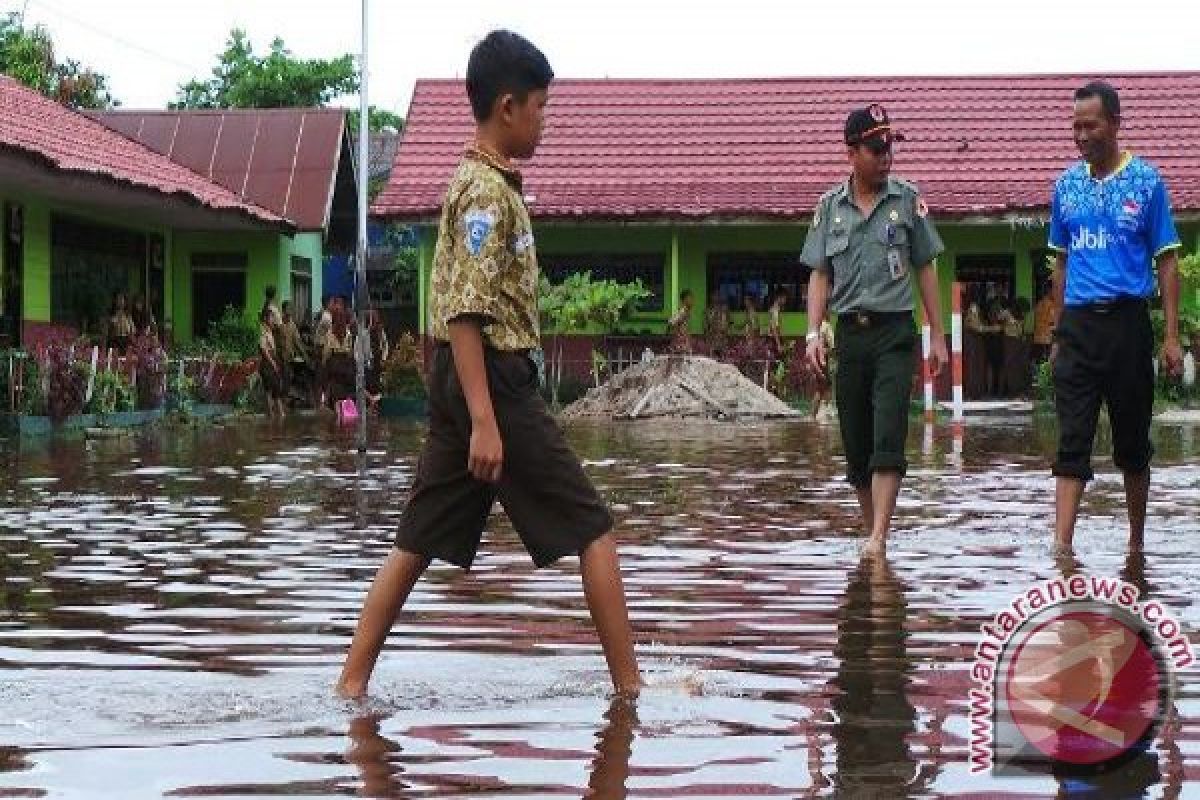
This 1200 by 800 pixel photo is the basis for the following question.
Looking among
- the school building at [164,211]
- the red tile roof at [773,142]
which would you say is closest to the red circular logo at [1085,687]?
the school building at [164,211]

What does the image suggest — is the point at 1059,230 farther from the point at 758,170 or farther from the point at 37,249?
the point at 758,170

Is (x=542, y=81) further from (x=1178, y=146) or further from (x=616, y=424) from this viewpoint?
(x=1178, y=146)

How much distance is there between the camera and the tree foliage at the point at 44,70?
40031 millimetres

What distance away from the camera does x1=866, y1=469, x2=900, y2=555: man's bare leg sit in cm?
820

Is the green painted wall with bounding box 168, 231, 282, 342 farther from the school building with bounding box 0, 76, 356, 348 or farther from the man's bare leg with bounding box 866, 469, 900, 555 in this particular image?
the man's bare leg with bounding box 866, 469, 900, 555

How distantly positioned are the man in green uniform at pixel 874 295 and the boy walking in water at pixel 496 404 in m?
3.20

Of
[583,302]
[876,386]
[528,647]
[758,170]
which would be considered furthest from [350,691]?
[758,170]

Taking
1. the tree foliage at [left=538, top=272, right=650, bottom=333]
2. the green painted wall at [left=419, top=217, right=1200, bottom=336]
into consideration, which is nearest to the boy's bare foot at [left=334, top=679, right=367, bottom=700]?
the tree foliage at [left=538, top=272, right=650, bottom=333]

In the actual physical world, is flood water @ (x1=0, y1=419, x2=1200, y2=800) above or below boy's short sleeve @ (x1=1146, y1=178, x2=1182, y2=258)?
below

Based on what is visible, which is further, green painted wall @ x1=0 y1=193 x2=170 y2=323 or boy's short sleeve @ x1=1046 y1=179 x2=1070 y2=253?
green painted wall @ x1=0 y1=193 x2=170 y2=323

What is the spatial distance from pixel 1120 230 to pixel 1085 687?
10.8ft

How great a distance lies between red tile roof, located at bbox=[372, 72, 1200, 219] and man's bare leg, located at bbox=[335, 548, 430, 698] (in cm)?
2380

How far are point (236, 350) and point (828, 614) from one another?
25570 mm

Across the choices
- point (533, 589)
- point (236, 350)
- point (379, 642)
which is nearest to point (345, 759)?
point (379, 642)
